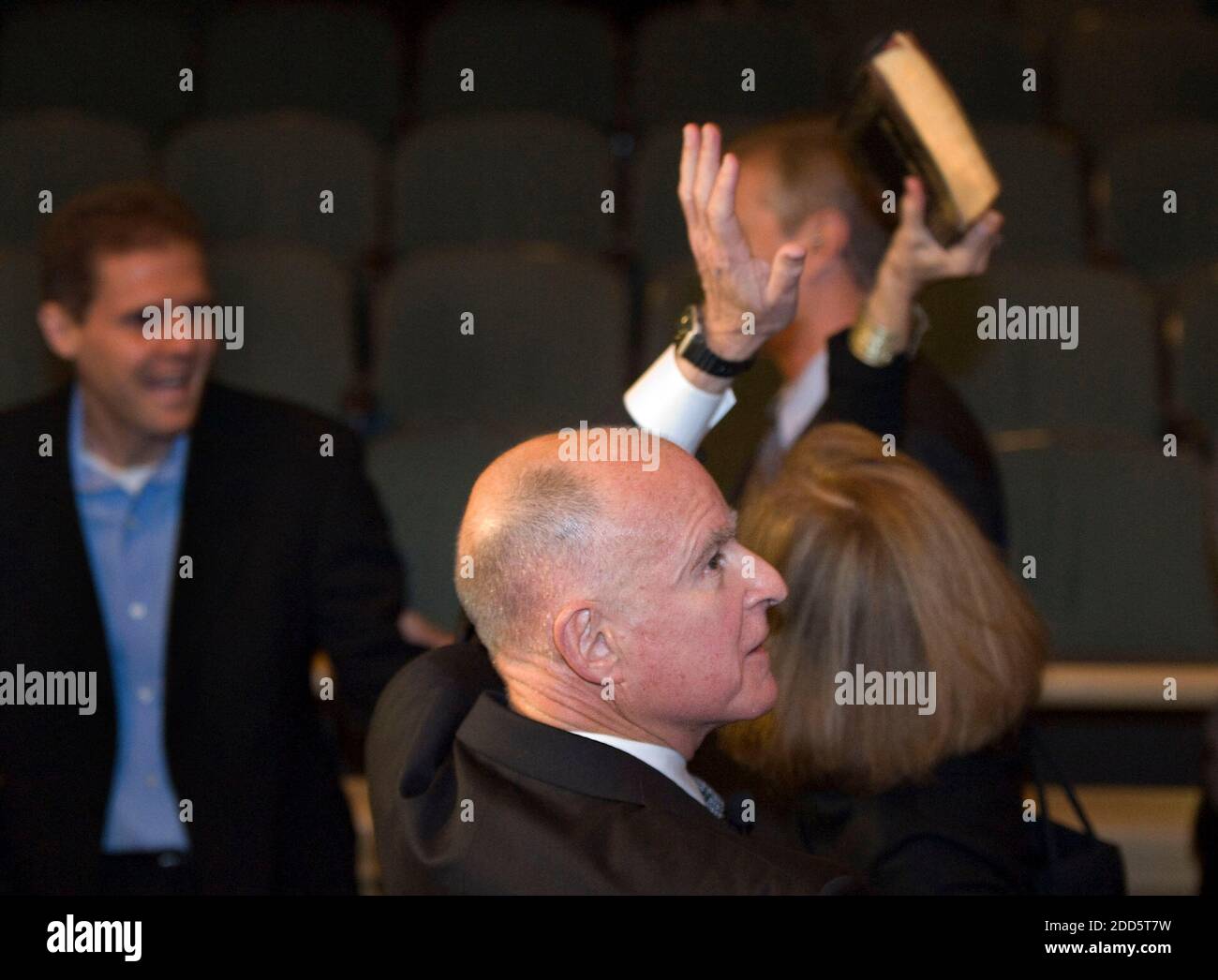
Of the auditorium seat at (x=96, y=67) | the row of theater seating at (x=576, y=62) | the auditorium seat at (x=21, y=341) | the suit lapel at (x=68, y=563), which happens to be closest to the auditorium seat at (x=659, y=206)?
the row of theater seating at (x=576, y=62)

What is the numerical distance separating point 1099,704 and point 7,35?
12.7 ft

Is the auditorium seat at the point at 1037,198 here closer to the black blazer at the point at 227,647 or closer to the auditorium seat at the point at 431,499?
the auditorium seat at the point at 431,499

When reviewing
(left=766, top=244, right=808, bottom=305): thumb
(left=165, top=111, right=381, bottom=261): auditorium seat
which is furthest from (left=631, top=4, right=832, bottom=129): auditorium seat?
(left=766, top=244, right=808, bottom=305): thumb

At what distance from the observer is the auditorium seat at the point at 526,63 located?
4645 mm

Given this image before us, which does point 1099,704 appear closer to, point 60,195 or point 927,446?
point 927,446

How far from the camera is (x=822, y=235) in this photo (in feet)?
6.99

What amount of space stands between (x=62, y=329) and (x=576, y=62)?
111 inches

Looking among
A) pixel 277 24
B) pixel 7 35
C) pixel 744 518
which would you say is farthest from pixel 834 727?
pixel 7 35

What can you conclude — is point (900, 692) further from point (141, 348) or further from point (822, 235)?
point (141, 348)

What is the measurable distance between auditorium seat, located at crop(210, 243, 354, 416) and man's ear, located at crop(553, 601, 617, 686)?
2377 mm

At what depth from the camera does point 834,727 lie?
54.5 inches

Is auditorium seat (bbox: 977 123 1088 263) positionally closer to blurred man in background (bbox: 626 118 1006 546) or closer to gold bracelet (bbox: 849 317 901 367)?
blurred man in background (bbox: 626 118 1006 546)

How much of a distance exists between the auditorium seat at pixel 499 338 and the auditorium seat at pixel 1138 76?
1842 mm

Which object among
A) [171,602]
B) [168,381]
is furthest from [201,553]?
[168,381]
